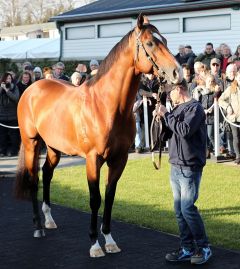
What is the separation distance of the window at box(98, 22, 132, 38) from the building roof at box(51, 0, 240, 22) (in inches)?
15.8

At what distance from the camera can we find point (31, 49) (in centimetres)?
3438

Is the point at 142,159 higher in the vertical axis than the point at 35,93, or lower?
lower

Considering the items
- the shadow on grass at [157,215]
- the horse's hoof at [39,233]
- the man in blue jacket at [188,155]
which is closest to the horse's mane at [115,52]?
the man in blue jacket at [188,155]

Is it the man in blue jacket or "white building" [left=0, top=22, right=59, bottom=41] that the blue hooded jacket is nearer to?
the man in blue jacket

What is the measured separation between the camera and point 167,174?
10914mm

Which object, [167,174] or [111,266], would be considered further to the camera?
[167,174]

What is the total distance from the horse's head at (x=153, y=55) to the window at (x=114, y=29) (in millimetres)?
19835

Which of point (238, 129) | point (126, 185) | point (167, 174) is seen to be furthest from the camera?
point (238, 129)

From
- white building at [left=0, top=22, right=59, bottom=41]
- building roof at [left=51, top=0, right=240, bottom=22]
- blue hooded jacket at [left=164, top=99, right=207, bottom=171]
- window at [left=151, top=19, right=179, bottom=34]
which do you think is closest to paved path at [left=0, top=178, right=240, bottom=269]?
blue hooded jacket at [left=164, top=99, right=207, bottom=171]

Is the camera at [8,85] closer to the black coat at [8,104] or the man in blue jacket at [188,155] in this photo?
the black coat at [8,104]

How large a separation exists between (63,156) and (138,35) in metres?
8.66

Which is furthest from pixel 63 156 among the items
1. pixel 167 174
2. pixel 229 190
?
pixel 229 190

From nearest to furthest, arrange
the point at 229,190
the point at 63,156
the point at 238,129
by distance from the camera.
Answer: the point at 229,190
the point at 238,129
the point at 63,156

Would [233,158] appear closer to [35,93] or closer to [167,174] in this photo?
[167,174]
